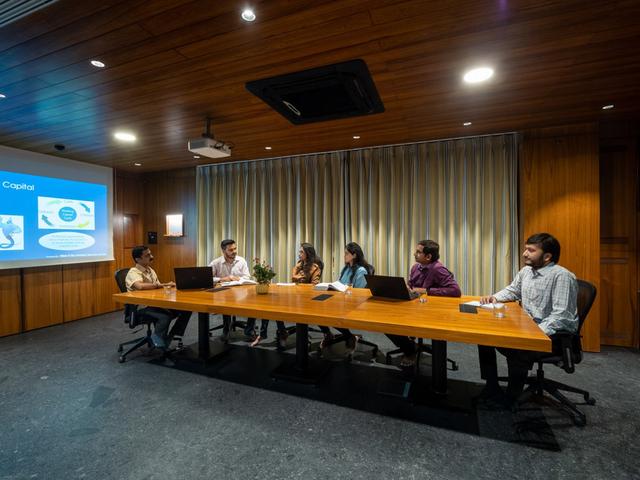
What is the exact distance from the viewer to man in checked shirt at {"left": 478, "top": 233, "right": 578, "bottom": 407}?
2.07 m

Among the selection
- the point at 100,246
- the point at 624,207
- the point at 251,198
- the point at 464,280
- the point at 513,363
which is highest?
the point at 251,198

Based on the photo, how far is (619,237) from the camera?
361 centimetres

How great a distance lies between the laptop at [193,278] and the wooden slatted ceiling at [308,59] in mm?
1652

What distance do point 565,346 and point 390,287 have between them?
48.2 inches

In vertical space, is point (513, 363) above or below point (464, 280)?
below

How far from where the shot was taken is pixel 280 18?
1772 mm

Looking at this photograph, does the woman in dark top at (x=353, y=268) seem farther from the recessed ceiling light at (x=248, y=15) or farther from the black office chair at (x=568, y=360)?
the recessed ceiling light at (x=248, y=15)

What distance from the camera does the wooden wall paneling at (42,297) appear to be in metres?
4.45

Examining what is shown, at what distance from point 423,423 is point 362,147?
3.64 m

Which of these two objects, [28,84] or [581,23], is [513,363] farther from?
[28,84]

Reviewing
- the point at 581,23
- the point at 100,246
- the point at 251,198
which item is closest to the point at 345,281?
the point at 251,198

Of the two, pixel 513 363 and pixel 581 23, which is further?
pixel 513 363

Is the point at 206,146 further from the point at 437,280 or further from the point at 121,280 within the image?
the point at 437,280

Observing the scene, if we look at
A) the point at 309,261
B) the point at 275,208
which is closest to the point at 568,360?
the point at 309,261
